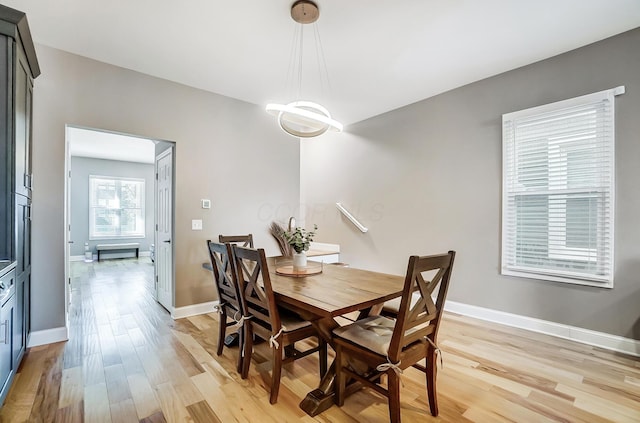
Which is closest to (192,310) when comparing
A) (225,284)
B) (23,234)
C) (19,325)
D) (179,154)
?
(225,284)

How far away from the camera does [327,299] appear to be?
5.67ft

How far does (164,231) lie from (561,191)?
4.59 m

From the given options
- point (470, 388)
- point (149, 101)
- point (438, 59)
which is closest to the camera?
point (470, 388)

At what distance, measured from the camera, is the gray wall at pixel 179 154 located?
2736 mm

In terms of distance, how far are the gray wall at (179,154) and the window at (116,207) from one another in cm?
620

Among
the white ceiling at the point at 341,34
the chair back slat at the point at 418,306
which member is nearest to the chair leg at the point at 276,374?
the chair back slat at the point at 418,306

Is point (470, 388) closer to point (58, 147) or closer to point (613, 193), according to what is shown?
point (613, 193)

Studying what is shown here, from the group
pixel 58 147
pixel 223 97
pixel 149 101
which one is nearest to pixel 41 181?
pixel 58 147

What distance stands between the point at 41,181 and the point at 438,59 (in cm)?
408

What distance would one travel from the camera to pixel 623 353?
252 centimetres

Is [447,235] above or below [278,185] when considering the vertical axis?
below

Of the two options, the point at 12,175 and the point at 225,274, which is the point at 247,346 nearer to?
the point at 225,274

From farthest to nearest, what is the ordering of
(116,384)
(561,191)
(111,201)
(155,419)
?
(111,201)
(561,191)
(116,384)
(155,419)

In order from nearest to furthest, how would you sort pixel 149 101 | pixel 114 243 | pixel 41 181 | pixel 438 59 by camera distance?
pixel 41 181
pixel 438 59
pixel 149 101
pixel 114 243
